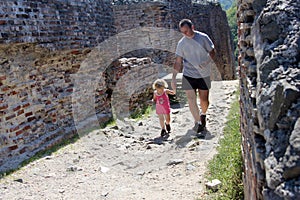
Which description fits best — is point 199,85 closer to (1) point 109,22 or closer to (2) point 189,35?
(2) point 189,35

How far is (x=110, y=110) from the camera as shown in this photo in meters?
7.26

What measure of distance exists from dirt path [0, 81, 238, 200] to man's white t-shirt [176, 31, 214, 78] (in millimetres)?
985

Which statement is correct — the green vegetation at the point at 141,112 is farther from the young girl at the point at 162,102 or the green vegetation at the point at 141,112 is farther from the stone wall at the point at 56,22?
the stone wall at the point at 56,22

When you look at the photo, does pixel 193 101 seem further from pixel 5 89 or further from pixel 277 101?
pixel 277 101

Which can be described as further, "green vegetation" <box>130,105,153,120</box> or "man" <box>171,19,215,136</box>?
"green vegetation" <box>130,105,153,120</box>

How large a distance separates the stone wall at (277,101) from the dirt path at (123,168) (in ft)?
6.68

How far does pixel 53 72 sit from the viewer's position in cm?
566

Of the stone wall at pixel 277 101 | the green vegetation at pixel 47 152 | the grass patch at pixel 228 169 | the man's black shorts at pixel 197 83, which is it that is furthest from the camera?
the man's black shorts at pixel 197 83

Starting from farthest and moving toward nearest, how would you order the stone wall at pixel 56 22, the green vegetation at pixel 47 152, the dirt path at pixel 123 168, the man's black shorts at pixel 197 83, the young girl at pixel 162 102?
the young girl at pixel 162 102
the man's black shorts at pixel 197 83
the stone wall at pixel 56 22
the green vegetation at pixel 47 152
the dirt path at pixel 123 168

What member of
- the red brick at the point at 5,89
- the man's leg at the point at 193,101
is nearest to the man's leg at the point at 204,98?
the man's leg at the point at 193,101

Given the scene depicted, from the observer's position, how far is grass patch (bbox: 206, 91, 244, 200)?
3.18 meters

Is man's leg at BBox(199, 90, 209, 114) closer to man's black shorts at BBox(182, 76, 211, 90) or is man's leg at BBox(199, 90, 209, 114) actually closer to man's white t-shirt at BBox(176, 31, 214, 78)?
man's black shorts at BBox(182, 76, 211, 90)

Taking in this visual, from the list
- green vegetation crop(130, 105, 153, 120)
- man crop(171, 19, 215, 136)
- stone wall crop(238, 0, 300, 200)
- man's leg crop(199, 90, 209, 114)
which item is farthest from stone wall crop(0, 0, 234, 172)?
stone wall crop(238, 0, 300, 200)

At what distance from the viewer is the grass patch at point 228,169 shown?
3180mm
